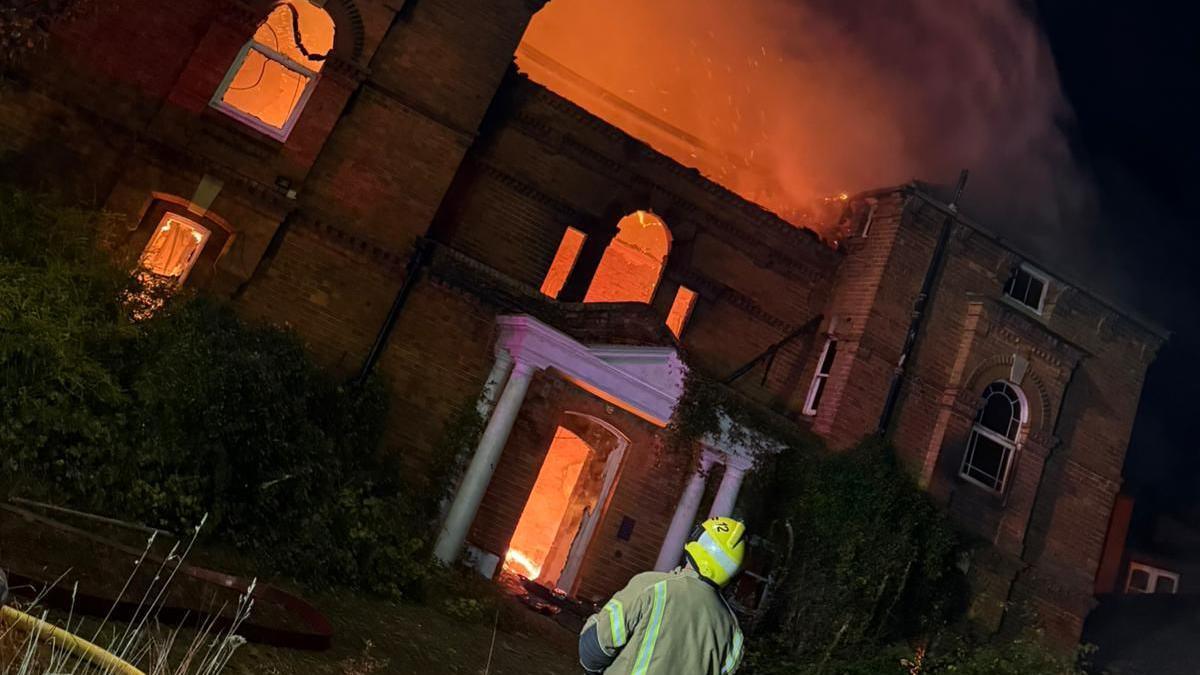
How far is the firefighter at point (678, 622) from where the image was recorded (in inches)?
148

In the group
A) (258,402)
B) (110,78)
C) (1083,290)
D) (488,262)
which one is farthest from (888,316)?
(110,78)

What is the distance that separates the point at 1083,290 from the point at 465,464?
12.2 meters

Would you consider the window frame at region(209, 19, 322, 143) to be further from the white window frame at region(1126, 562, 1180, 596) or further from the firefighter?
the white window frame at region(1126, 562, 1180, 596)

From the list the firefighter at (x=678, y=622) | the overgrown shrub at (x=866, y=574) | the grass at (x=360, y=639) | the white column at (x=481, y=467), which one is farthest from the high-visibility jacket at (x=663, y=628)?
the overgrown shrub at (x=866, y=574)

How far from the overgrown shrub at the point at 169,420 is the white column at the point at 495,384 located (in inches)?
93.2

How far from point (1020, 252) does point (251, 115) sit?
13.7 m

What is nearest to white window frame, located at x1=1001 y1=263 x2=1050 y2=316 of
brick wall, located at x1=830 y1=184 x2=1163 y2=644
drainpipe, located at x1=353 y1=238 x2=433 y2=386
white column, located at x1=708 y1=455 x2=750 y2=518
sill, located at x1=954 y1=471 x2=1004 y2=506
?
brick wall, located at x1=830 y1=184 x2=1163 y2=644

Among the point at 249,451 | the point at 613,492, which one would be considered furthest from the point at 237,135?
the point at 613,492

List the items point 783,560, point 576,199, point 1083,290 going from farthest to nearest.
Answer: point 1083,290, point 576,199, point 783,560

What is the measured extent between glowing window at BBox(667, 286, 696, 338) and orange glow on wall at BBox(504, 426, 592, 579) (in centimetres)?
370

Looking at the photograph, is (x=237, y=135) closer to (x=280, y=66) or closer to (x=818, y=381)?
(x=280, y=66)

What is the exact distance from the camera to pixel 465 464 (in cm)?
1203

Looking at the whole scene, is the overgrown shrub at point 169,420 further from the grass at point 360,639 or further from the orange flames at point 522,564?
the orange flames at point 522,564

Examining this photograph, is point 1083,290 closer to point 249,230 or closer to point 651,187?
point 651,187
